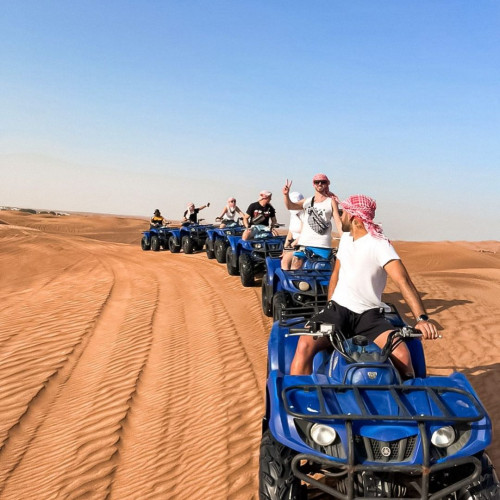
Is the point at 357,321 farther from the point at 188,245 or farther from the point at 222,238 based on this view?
the point at 188,245

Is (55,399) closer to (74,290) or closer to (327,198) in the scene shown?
(327,198)

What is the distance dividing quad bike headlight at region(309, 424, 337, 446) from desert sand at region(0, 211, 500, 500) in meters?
1.12

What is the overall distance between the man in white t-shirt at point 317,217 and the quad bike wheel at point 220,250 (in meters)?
5.69

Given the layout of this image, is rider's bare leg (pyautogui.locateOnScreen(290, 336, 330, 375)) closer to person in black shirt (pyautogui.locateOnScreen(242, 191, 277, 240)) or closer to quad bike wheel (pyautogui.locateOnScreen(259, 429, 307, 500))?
quad bike wheel (pyautogui.locateOnScreen(259, 429, 307, 500))

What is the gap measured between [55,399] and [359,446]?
3723 mm

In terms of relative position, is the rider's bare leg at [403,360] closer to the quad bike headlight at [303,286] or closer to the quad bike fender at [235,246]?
the quad bike headlight at [303,286]

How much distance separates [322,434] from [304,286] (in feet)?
12.8

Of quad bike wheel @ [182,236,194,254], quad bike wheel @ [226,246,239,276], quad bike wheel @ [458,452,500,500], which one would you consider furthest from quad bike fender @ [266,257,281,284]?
quad bike wheel @ [182,236,194,254]

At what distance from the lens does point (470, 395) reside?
2.59 metres

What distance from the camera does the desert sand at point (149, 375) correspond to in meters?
3.77

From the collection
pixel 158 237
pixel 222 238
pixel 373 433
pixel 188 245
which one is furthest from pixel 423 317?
pixel 158 237

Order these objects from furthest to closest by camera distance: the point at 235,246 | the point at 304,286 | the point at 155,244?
the point at 155,244 → the point at 235,246 → the point at 304,286

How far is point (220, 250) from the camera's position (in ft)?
42.4

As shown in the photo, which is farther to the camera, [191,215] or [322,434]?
[191,215]
